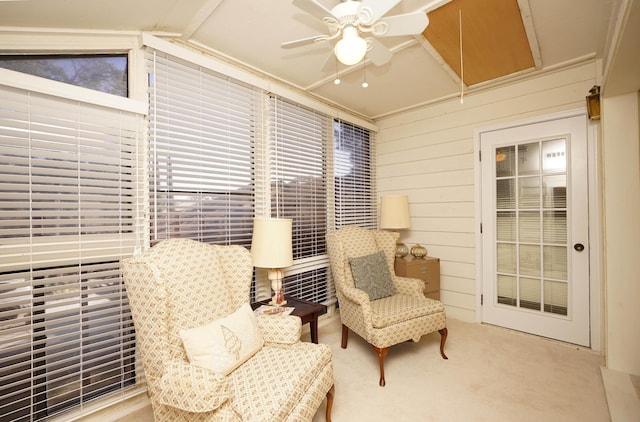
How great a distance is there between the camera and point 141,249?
190 centimetres

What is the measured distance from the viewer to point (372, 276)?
9.09 ft

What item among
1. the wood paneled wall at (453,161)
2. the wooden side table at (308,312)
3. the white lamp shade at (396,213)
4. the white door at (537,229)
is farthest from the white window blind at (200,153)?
the white door at (537,229)

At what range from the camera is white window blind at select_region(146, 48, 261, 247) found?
6.55ft

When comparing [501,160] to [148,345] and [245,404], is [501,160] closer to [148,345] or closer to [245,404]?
[245,404]

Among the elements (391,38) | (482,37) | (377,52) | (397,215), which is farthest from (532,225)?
(377,52)

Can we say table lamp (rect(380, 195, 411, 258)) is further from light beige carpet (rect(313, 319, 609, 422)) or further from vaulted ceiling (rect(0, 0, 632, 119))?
vaulted ceiling (rect(0, 0, 632, 119))

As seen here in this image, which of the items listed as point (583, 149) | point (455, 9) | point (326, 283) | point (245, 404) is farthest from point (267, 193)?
point (583, 149)

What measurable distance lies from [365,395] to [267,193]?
70.7 inches

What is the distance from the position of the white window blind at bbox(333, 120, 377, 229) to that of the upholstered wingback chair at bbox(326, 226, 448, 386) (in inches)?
21.5

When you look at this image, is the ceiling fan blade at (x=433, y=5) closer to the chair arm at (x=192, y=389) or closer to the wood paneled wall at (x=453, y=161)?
the wood paneled wall at (x=453, y=161)

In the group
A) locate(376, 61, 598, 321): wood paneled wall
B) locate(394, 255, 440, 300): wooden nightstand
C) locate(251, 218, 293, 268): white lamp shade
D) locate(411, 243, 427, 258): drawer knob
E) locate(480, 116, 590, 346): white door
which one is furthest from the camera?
locate(411, 243, 427, 258): drawer knob

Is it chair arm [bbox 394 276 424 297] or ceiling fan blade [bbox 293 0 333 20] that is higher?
ceiling fan blade [bbox 293 0 333 20]

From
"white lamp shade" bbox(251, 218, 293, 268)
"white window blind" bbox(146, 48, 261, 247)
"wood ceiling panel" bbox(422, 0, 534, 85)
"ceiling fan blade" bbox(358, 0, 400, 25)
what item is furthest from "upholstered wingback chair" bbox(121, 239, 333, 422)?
"wood ceiling panel" bbox(422, 0, 534, 85)

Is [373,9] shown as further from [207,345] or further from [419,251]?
[419,251]
